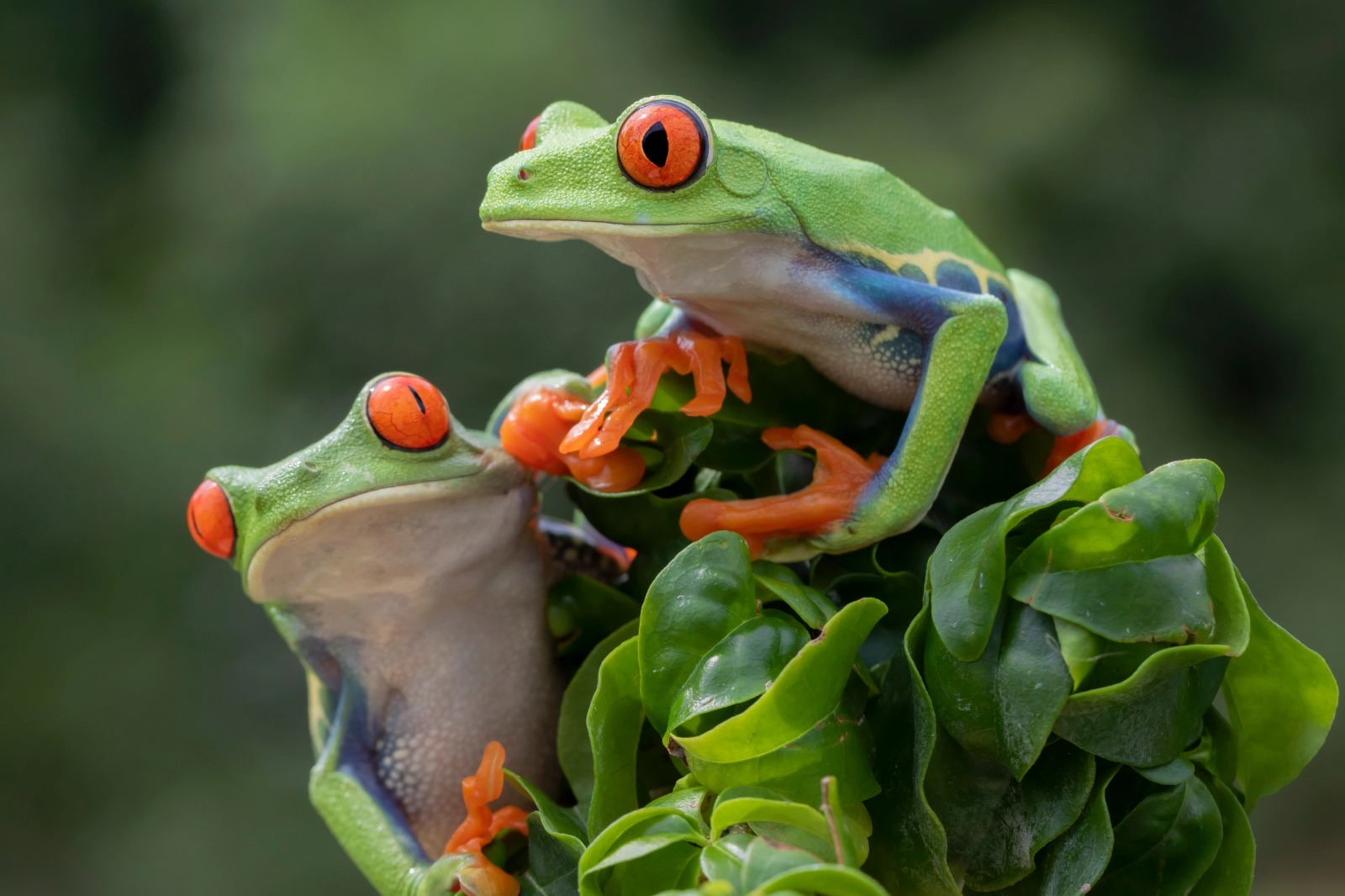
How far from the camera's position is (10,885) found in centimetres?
255

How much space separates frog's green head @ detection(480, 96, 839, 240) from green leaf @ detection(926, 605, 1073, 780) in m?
0.26

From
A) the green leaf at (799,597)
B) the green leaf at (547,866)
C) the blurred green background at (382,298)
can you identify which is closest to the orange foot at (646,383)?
the green leaf at (799,597)

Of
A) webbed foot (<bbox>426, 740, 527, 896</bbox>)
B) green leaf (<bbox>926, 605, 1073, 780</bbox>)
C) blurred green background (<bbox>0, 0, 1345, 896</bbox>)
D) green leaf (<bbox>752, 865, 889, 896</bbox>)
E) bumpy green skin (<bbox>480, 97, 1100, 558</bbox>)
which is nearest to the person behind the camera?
green leaf (<bbox>752, 865, 889, 896</bbox>)

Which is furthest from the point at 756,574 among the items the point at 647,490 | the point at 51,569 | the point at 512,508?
the point at 51,569

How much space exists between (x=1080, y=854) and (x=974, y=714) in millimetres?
100

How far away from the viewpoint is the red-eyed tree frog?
0.78m

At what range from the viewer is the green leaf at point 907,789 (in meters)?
0.57

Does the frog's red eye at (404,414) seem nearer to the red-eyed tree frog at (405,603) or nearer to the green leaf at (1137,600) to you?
the red-eyed tree frog at (405,603)

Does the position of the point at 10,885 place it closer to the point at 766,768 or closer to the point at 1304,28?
the point at 766,768

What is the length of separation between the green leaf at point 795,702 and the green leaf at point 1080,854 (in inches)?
5.5

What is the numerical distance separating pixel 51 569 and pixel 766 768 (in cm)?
251

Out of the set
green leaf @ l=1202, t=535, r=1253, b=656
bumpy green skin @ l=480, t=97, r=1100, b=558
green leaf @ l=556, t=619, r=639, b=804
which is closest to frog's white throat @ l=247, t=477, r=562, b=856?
green leaf @ l=556, t=619, r=639, b=804

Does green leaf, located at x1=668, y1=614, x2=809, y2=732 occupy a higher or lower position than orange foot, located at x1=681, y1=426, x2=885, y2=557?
lower

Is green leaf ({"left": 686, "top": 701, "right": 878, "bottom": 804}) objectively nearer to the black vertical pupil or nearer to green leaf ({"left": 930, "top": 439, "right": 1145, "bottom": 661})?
green leaf ({"left": 930, "top": 439, "right": 1145, "bottom": 661})
